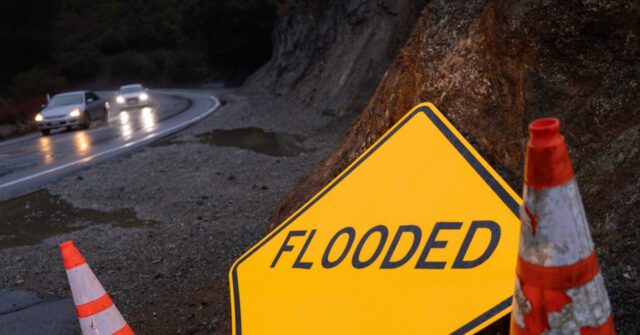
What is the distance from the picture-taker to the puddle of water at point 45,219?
6.78 metres

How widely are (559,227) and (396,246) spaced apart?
1.11 meters

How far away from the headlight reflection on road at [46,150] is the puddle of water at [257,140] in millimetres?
3318

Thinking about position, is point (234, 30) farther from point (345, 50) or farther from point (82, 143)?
point (82, 143)

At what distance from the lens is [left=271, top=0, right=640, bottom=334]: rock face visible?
311 centimetres

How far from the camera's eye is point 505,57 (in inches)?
138

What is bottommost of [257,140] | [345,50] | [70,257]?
[257,140]

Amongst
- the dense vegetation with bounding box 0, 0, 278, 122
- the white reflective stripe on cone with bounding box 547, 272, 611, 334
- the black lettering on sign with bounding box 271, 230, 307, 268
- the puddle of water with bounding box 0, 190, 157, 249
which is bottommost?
the dense vegetation with bounding box 0, 0, 278, 122

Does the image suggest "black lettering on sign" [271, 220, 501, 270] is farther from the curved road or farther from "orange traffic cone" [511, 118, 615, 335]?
the curved road

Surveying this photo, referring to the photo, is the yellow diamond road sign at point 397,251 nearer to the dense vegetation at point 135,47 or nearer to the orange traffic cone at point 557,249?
the orange traffic cone at point 557,249

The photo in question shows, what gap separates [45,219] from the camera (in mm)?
7555

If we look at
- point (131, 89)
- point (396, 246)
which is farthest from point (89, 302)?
point (131, 89)

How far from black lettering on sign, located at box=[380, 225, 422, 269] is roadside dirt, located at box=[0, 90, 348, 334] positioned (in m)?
1.49

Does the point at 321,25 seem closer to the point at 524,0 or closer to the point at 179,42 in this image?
the point at 524,0

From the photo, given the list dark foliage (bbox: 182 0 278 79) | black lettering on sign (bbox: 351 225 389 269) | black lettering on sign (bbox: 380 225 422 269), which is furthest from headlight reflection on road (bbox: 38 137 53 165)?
dark foliage (bbox: 182 0 278 79)
